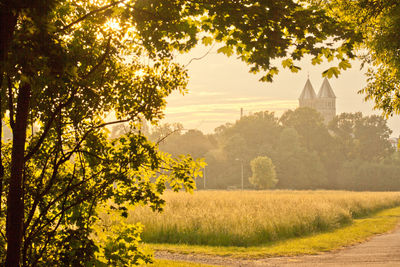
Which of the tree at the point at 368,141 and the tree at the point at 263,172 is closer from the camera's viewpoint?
the tree at the point at 263,172

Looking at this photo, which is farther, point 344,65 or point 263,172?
point 263,172

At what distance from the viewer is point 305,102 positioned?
189875mm

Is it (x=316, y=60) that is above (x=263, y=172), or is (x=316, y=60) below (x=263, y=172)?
below

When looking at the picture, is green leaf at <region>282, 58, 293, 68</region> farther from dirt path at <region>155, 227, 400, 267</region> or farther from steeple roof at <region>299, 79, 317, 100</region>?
steeple roof at <region>299, 79, 317, 100</region>

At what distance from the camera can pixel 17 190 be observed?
4797mm

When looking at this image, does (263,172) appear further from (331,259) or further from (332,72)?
(332,72)

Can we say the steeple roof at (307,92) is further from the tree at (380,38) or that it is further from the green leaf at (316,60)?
the green leaf at (316,60)

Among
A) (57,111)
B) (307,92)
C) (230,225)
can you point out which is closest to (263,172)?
(230,225)

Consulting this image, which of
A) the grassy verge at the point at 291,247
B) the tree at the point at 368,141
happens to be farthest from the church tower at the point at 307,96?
the grassy verge at the point at 291,247

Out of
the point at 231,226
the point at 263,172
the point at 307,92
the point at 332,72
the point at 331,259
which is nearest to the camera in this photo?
the point at 332,72

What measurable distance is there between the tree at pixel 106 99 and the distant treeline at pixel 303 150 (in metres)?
73.3

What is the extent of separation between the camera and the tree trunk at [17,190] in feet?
15.2

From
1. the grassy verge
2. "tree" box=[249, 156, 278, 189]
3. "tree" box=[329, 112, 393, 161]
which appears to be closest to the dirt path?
the grassy verge

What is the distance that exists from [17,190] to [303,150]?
3392 inches
